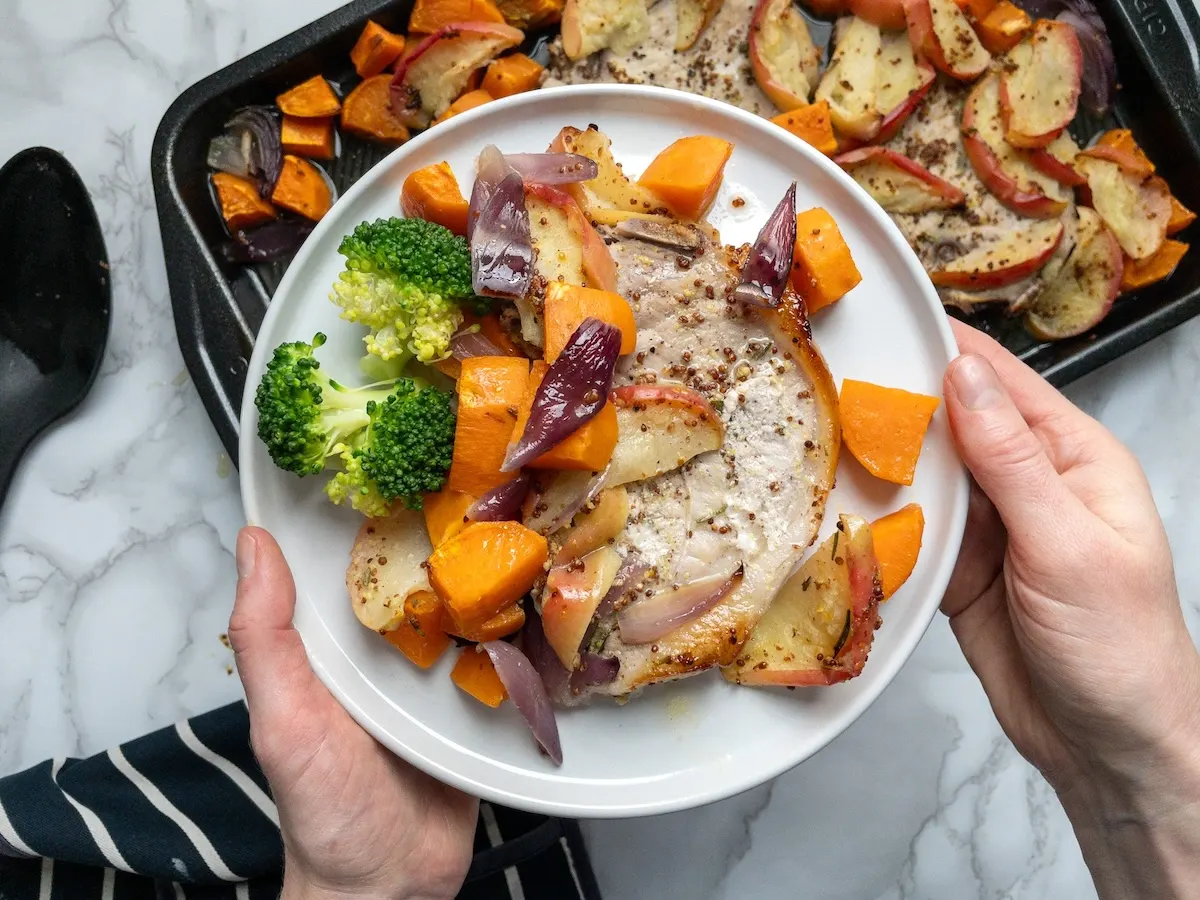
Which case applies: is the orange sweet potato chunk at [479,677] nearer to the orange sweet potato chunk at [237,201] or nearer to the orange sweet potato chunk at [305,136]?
the orange sweet potato chunk at [237,201]

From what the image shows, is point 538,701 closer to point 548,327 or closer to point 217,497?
point 548,327

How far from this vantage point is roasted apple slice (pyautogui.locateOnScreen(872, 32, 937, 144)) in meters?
2.79

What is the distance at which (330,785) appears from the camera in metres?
2.25

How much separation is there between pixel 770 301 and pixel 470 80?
1289 millimetres

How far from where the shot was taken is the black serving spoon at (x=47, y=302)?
2.99 meters

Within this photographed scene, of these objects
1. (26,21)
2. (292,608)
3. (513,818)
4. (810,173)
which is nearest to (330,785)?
(292,608)

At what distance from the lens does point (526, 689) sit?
2.19m

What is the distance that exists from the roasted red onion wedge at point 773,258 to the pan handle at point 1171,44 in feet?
4.95

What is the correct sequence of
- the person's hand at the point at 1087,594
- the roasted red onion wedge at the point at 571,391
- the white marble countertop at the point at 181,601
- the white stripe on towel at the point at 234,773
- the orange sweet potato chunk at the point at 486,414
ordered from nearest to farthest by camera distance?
the roasted red onion wedge at the point at 571,391, the orange sweet potato chunk at the point at 486,414, the person's hand at the point at 1087,594, the white stripe on towel at the point at 234,773, the white marble countertop at the point at 181,601

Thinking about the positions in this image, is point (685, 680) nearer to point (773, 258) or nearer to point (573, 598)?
point (573, 598)

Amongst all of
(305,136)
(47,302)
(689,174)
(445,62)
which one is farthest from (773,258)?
(47,302)

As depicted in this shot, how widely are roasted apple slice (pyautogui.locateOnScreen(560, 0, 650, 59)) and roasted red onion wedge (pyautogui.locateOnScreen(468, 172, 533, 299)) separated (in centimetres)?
84

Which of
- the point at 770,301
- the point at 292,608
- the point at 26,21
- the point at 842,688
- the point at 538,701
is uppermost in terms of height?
the point at 26,21

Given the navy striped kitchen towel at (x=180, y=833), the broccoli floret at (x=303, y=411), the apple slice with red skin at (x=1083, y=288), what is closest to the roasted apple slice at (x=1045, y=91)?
the apple slice with red skin at (x=1083, y=288)
